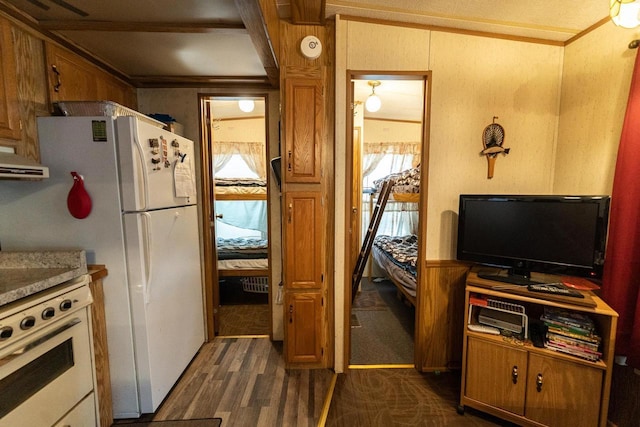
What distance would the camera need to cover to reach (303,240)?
1978mm

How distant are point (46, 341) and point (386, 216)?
164 inches

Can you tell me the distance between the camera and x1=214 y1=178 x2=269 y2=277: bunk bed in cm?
331

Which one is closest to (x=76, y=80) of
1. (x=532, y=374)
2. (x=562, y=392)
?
(x=532, y=374)

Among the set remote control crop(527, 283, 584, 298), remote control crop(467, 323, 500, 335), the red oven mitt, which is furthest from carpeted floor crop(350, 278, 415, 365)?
the red oven mitt

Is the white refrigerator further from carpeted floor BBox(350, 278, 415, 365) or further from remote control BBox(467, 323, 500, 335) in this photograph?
remote control BBox(467, 323, 500, 335)

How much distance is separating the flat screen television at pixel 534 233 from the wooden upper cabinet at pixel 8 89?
2660 mm

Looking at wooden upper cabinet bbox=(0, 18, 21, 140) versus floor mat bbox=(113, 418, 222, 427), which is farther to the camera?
floor mat bbox=(113, 418, 222, 427)

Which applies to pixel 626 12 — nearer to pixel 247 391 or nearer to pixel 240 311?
pixel 247 391

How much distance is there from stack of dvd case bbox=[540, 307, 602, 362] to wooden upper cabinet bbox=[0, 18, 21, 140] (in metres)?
3.08

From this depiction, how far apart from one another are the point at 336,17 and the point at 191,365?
113 inches

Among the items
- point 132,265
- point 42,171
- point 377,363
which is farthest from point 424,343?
point 42,171

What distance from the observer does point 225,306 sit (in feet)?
10.8

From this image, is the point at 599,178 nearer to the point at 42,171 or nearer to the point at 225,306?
the point at 42,171

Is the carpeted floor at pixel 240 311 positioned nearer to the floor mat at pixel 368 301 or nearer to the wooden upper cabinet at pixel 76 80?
the floor mat at pixel 368 301
